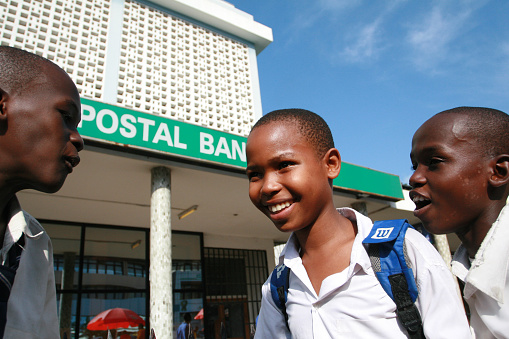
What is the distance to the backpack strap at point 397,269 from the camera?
1.12 m

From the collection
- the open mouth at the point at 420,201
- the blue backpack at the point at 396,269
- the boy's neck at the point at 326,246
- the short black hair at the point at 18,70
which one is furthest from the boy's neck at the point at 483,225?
the short black hair at the point at 18,70

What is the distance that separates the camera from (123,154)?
532cm

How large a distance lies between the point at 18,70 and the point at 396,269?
4.90 feet

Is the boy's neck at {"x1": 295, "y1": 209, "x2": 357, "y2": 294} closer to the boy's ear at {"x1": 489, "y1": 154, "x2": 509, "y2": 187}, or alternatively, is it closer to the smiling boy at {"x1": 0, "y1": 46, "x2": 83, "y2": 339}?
the boy's ear at {"x1": 489, "y1": 154, "x2": 509, "y2": 187}

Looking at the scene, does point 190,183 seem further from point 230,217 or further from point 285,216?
point 285,216

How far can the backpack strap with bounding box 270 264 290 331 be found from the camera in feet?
4.86

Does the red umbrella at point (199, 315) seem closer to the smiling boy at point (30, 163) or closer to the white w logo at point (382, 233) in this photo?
the smiling boy at point (30, 163)

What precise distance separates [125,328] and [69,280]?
1662mm

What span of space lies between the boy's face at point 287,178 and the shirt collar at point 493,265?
0.55m

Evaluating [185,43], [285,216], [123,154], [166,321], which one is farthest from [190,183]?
[285,216]

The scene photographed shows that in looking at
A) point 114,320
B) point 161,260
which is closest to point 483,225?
point 161,260

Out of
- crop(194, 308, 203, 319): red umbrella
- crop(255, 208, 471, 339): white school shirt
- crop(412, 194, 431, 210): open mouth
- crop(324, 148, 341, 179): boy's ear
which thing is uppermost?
crop(324, 148, 341, 179): boy's ear

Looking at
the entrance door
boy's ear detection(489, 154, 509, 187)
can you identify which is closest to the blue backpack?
boy's ear detection(489, 154, 509, 187)

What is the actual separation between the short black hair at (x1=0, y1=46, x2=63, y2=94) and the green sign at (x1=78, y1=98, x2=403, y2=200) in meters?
3.59
